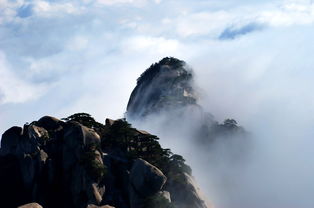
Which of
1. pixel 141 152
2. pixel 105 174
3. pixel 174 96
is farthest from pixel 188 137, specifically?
pixel 105 174

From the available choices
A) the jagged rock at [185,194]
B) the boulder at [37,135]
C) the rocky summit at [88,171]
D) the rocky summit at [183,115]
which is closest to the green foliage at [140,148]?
the rocky summit at [88,171]

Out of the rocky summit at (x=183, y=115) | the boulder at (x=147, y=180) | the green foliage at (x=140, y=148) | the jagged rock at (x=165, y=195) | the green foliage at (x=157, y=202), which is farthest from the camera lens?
the rocky summit at (x=183, y=115)

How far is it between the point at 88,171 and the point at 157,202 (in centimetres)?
1567

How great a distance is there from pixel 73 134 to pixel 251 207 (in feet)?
212

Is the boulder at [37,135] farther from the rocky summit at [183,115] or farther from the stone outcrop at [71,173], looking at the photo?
the rocky summit at [183,115]

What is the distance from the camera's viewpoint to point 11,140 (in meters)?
113

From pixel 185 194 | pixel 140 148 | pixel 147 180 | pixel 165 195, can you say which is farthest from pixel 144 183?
pixel 140 148

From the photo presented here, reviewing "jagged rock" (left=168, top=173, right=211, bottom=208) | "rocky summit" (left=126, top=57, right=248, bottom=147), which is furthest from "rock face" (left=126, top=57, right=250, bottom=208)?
"jagged rock" (left=168, top=173, right=211, bottom=208)

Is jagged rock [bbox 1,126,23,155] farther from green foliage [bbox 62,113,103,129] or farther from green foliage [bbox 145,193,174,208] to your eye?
green foliage [bbox 145,193,174,208]

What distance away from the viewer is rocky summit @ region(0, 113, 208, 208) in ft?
330

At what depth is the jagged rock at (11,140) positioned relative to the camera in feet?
367

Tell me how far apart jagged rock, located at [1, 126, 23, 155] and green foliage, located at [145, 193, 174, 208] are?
112 feet

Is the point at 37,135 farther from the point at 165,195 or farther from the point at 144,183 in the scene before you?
the point at 165,195

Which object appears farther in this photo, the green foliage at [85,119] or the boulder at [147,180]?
the green foliage at [85,119]
